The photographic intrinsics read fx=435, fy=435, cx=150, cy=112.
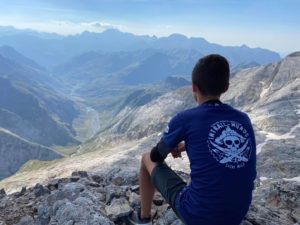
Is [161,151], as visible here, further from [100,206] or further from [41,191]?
[41,191]

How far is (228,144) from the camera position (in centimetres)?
996

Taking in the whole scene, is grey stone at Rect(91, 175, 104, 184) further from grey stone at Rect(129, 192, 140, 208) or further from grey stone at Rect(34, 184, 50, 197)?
grey stone at Rect(129, 192, 140, 208)

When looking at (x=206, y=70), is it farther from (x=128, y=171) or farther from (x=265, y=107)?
(x=265, y=107)

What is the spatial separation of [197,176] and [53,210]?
9.49m

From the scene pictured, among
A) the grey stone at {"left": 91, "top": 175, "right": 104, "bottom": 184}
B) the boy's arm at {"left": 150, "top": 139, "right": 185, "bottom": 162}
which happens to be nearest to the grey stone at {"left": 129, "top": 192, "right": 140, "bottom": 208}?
the boy's arm at {"left": 150, "top": 139, "right": 185, "bottom": 162}

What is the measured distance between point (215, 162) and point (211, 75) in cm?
203

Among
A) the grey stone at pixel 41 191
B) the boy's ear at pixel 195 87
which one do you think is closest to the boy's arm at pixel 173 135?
the boy's ear at pixel 195 87

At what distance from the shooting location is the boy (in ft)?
32.3

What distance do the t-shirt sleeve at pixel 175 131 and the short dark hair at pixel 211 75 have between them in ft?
2.91

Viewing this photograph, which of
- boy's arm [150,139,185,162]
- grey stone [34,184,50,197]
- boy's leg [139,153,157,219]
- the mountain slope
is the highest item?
boy's arm [150,139,185,162]

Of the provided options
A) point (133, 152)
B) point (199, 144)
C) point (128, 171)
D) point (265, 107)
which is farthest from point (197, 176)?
point (265, 107)

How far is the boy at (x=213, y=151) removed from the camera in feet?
32.3

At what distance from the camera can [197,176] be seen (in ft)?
33.3

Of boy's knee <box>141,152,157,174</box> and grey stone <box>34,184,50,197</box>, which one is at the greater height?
boy's knee <box>141,152,157,174</box>
